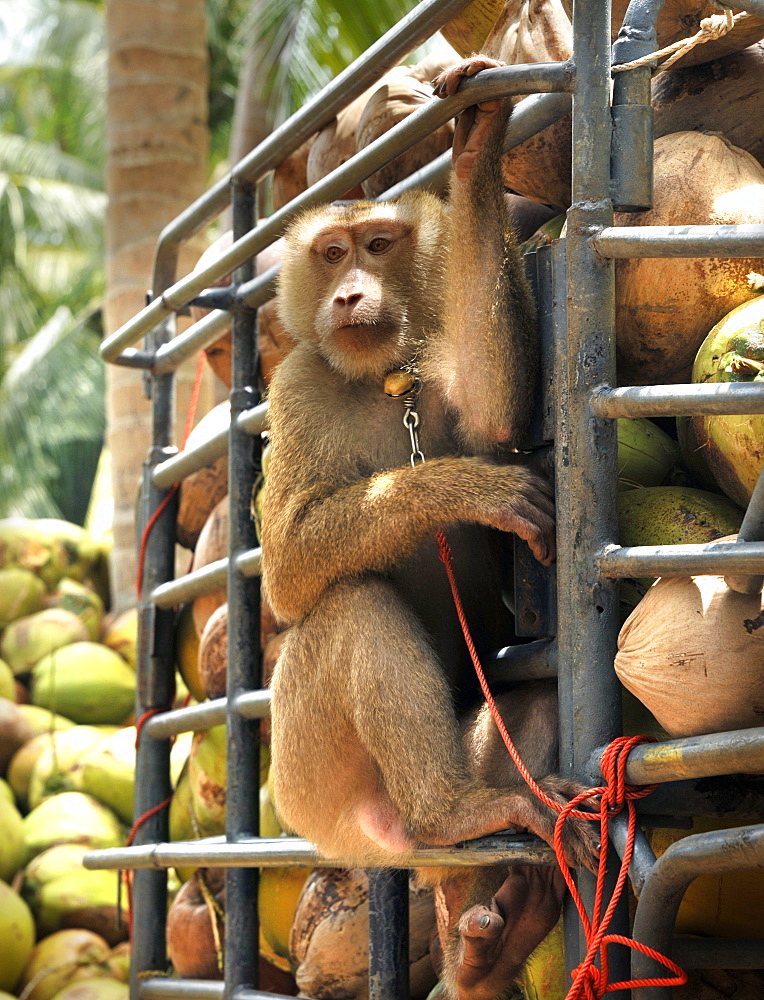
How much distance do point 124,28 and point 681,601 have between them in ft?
23.6

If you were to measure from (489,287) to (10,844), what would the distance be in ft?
13.0

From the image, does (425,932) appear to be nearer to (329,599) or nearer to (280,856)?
(280,856)

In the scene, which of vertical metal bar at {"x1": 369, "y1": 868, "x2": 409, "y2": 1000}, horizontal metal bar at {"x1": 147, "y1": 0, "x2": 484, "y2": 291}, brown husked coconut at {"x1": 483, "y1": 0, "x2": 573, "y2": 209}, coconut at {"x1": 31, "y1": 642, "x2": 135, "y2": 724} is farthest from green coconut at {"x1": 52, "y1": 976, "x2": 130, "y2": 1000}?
brown husked coconut at {"x1": 483, "y1": 0, "x2": 573, "y2": 209}

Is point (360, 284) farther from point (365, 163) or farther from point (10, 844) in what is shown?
point (10, 844)

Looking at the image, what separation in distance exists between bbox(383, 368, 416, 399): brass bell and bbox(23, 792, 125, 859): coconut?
3275 millimetres

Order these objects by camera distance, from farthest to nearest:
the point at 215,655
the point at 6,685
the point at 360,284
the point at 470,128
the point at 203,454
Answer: the point at 6,685 → the point at 215,655 → the point at 203,454 → the point at 360,284 → the point at 470,128

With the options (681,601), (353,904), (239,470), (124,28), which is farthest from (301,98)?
(681,601)

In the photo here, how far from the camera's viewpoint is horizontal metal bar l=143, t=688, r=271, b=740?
10.7 ft

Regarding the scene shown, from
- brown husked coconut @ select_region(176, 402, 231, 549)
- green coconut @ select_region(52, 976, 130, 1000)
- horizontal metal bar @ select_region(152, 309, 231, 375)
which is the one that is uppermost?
horizontal metal bar @ select_region(152, 309, 231, 375)

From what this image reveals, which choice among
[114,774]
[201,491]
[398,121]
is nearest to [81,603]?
[114,774]

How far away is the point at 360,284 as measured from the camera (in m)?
3.07

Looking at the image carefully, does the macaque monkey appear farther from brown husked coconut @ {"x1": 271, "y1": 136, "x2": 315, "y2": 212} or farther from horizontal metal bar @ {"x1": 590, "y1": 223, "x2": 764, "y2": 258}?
brown husked coconut @ {"x1": 271, "y1": 136, "x2": 315, "y2": 212}

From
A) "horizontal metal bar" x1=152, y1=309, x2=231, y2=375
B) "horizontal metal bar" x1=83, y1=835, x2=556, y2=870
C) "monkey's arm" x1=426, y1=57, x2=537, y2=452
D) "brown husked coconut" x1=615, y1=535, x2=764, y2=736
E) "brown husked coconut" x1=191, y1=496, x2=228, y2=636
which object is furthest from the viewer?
"brown husked coconut" x1=191, y1=496, x2=228, y2=636

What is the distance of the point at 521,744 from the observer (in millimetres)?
2508
